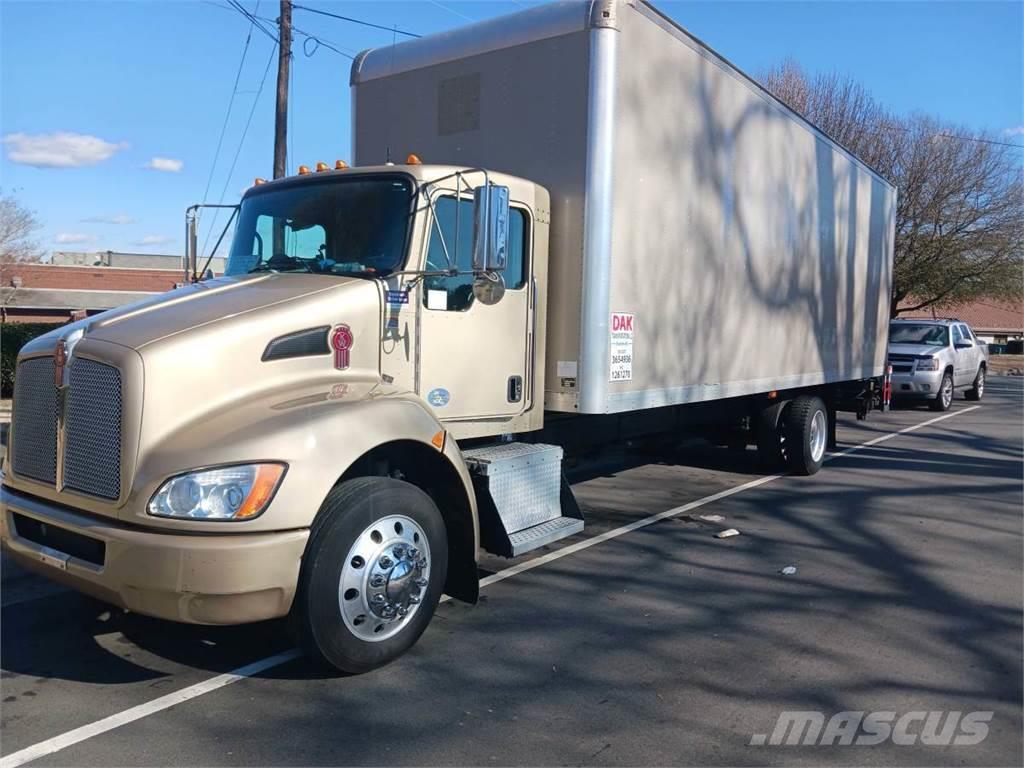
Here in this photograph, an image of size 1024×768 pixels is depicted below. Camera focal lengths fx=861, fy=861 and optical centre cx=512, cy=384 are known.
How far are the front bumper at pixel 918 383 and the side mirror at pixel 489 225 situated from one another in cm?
1543

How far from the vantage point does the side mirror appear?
4.74 m

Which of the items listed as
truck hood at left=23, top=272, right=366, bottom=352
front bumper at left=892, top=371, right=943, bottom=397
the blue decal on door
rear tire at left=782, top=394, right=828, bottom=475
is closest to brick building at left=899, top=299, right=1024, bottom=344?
front bumper at left=892, top=371, right=943, bottom=397

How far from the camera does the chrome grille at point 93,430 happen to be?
3836 mm

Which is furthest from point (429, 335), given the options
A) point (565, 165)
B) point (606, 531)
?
point (606, 531)

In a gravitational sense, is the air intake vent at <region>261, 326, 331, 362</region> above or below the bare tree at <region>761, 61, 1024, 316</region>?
below

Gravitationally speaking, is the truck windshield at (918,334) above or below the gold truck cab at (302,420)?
above

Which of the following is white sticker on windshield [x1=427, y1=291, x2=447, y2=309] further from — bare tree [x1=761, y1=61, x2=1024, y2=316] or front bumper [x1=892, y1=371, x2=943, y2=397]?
bare tree [x1=761, y1=61, x2=1024, y2=316]

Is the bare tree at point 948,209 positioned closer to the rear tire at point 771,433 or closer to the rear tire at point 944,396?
the rear tire at point 944,396

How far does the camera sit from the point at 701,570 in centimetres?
621

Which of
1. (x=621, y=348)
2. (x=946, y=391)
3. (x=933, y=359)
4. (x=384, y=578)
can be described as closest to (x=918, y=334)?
(x=933, y=359)

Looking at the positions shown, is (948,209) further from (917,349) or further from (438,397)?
(438,397)

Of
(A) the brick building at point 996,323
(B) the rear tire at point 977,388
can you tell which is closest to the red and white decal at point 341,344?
(B) the rear tire at point 977,388

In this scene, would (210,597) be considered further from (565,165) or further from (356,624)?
(565,165)

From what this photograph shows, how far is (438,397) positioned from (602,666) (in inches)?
70.4
